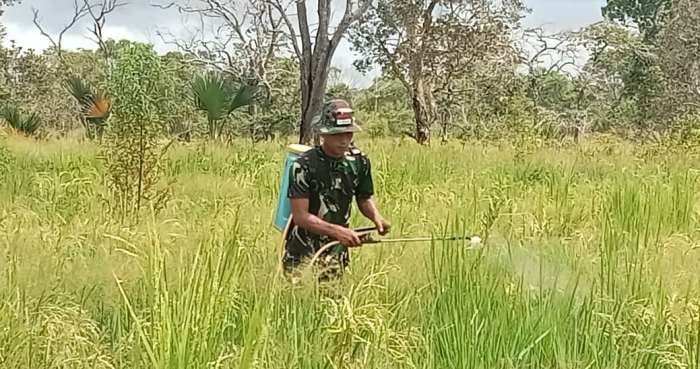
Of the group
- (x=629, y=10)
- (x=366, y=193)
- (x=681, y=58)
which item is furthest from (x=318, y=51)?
(x=629, y=10)

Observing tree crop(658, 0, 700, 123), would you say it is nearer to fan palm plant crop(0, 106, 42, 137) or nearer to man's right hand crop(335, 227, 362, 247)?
fan palm plant crop(0, 106, 42, 137)

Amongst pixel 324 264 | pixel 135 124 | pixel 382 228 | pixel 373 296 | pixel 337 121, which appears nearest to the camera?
pixel 373 296

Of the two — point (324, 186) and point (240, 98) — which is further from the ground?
point (240, 98)

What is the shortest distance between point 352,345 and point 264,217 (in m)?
3.54

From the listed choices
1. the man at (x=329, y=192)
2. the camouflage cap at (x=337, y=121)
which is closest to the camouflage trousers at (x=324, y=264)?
the man at (x=329, y=192)

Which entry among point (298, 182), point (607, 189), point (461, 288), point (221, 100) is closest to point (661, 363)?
point (461, 288)

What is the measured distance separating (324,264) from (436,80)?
18.0m

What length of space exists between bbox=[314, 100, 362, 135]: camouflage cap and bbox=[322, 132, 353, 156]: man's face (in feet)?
0.13

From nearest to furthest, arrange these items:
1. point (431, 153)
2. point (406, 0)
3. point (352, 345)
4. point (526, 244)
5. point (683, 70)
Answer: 1. point (352, 345)
2. point (526, 244)
3. point (431, 153)
4. point (406, 0)
5. point (683, 70)

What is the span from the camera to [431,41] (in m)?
20.8

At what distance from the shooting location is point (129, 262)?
14.0 feet

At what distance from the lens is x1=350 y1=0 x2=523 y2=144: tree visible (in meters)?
20.5

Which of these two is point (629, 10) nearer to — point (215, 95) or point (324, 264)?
point (215, 95)

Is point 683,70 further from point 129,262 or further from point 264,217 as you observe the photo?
point 129,262
